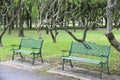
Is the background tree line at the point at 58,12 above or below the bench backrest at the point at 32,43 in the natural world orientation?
above

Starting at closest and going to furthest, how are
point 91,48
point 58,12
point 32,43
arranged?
point 91,48 → point 32,43 → point 58,12

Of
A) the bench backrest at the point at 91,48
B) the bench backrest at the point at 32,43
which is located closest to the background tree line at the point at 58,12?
the bench backrest at the point at 91,48

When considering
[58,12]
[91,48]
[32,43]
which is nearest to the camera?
[91,48]

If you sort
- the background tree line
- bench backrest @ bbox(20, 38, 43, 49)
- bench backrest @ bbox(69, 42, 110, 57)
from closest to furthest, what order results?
1. bench backrest @ bbox(69, 42, 110, 57)
2. bench backrest @ bbox(20, 38, 43, 49)
3. the background tree line

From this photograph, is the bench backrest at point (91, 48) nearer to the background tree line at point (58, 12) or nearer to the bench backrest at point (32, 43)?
the background tree line at point (58, 12)

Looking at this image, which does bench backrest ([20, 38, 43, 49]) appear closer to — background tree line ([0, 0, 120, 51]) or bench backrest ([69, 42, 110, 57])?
background tree line ([0, 0, 120, 51])

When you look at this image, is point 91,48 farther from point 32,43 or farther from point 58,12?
point 58,12

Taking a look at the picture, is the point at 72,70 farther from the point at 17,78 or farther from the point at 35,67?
the point at 17,78

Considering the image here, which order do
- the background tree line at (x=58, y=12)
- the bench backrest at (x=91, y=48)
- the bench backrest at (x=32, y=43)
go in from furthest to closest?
the background tree line at (x=58, y=12)
the bench backrest at (x=32, y=43)
the bench backrest at (x=91, y=48)

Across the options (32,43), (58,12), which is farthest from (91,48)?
(58,12)

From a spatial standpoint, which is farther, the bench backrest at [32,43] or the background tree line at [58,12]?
the background tree line at [58,12]

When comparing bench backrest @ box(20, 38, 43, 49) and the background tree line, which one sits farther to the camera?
the background tree line

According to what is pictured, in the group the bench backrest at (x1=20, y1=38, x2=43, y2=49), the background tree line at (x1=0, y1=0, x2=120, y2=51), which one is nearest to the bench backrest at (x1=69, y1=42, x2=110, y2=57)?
the background tree line at (x1=0, y1=0, x2=120, y2=51)

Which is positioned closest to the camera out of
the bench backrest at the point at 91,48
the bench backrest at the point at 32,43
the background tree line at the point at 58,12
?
the bench backrest at the point at 91,48
